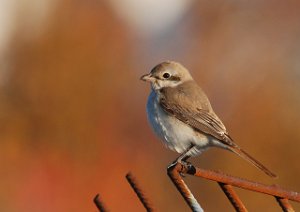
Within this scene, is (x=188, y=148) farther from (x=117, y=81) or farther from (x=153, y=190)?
(x=117, y=81)

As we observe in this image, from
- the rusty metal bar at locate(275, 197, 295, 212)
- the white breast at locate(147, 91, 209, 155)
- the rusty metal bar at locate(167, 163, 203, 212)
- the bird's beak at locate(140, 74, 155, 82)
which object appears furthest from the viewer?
the bird's beak at locate(140, 74, 155, 82)

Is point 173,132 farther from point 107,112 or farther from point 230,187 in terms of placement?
point 107,112

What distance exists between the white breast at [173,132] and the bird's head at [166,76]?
14.5 inches

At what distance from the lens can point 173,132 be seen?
543 cm

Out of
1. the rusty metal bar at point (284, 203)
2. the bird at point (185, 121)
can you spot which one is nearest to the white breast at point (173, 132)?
the bird at point (185, 121)

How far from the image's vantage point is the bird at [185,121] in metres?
5.43

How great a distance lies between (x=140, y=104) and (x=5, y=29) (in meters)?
7.16

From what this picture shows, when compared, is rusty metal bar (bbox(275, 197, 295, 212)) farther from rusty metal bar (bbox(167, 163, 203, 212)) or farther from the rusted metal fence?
rusty metal bar (bbox(167, 163, 203, 212))

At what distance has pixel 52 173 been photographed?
15289 millimetres

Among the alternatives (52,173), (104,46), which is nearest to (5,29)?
(104,46)

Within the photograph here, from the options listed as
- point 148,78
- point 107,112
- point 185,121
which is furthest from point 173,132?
point 107,112

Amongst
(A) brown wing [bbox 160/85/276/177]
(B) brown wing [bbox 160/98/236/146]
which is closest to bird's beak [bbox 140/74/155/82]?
(A) brown wing [bbox 160/85/276/177]

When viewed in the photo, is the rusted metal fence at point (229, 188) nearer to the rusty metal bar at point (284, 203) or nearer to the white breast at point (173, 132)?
the rusty metal bar at point (284, 203)

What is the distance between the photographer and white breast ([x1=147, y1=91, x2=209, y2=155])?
5418 mm
